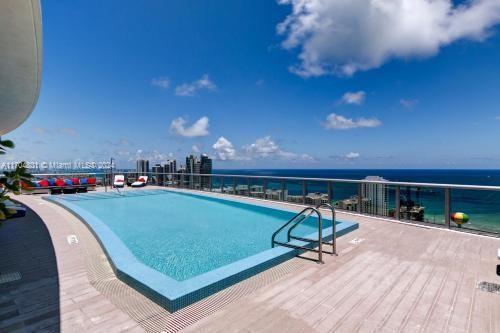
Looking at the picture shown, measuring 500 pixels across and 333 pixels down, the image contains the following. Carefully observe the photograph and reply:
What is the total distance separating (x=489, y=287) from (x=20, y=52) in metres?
5.56

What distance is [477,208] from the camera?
14.9 ft

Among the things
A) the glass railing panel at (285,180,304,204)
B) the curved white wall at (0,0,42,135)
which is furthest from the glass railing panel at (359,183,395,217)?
the curved white wall at (0,0,42,135)

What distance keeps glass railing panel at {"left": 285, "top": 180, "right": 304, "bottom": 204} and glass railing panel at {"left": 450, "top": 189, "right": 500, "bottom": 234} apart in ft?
11.8

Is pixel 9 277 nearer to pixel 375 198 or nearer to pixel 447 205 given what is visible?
pixel 375 198

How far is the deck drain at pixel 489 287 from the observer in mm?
2559

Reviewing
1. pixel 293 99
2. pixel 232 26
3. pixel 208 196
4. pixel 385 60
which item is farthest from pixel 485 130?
pixel 208 196

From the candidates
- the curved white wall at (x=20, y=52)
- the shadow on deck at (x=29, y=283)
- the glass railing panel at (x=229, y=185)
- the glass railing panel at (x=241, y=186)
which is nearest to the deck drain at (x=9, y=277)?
the shadow on deck at (x=29, y=283)

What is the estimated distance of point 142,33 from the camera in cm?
1239

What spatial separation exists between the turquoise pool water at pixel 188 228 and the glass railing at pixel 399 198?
963mm

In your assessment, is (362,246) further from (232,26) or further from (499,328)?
(232,26)

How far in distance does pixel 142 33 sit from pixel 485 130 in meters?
33.2

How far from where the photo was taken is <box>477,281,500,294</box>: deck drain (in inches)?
101

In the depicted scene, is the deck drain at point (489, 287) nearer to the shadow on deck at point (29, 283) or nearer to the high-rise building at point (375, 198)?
the high-rise building at point (375, 198)

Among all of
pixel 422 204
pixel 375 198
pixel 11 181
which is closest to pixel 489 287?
pixel 422 204
